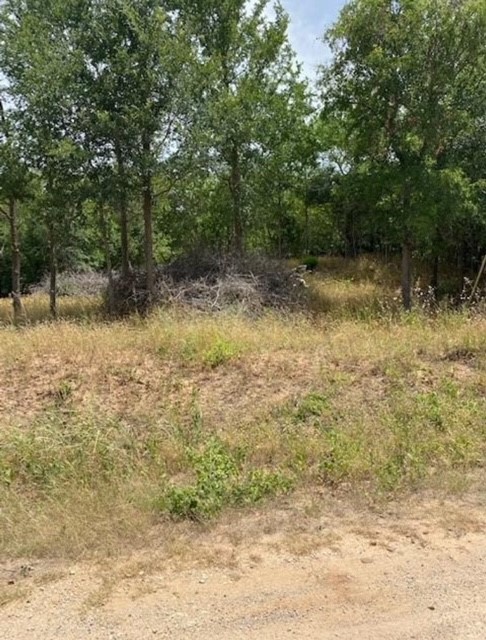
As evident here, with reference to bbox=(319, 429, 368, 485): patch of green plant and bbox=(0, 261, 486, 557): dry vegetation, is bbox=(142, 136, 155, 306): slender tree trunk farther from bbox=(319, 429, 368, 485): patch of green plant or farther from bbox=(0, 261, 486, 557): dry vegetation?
bbox=(319, 429, 368, 485): patch of green plant

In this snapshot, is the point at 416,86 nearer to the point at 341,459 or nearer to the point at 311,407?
the point at 311,407

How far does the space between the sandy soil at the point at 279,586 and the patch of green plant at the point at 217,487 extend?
240mm

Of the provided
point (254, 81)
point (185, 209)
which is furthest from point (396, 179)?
point (185, 209)

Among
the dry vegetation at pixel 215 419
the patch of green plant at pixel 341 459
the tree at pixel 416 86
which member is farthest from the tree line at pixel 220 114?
the patch of green plant at pixel 341 459

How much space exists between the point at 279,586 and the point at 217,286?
1034 centimetres

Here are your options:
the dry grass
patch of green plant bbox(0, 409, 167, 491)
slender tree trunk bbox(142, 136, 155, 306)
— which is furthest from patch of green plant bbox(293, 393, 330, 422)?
the dry grass

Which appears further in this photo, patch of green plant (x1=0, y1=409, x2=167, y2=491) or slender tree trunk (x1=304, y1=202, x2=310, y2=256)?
slender tree trunk (x1=304, y1=202, x2=310, y2=256)

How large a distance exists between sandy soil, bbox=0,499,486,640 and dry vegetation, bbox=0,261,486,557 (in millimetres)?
361

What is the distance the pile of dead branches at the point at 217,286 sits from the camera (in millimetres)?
12648

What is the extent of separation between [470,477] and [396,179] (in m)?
12.4

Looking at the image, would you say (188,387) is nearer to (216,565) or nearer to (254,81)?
(216,565)

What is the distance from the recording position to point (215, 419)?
18.1ft

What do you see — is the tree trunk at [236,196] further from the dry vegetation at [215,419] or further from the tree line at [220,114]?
the dry vegetation at [215,419]

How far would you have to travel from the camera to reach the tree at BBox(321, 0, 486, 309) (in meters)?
14.4
